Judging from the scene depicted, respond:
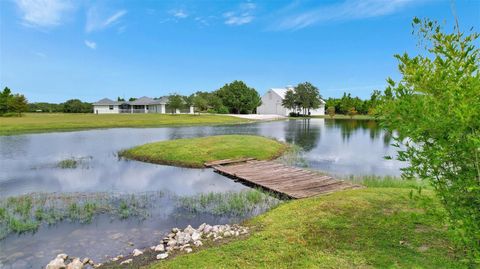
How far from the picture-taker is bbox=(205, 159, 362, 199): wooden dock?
10992 mm

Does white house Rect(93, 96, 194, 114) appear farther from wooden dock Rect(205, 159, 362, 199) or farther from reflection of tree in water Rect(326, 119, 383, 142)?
wooden dock Rect(205, 159, 362, 199)

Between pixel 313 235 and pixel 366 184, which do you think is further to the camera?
pixel 366 184

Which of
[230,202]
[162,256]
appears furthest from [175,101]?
[162,256]

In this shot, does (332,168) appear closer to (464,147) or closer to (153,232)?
(153,232)

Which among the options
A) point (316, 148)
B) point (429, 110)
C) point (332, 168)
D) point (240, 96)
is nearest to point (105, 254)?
point (429, 110)

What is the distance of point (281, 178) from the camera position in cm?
1305

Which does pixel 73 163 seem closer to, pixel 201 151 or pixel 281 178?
pixel 201 151

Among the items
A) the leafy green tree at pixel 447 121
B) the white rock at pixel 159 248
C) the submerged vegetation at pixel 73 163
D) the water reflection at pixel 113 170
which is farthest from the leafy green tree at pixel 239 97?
the leafy green tree at pixel 447 121

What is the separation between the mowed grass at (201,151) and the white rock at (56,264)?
37.1ft

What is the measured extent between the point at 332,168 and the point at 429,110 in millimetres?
13771

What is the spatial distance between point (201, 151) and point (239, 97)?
67.5 meters

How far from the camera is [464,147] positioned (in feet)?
9.59

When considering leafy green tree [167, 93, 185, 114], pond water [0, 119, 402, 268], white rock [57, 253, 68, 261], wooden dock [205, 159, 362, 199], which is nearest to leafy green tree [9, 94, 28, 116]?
leafy green tree [167, 93, 185, 114]

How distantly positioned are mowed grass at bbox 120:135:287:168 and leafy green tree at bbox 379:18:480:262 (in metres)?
14.7
